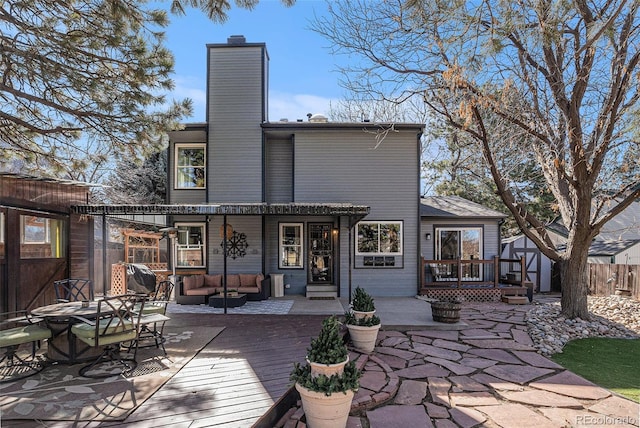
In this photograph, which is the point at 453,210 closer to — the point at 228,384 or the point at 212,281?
the point at 212,281

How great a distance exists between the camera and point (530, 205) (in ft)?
54.9

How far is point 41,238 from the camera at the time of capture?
694cm

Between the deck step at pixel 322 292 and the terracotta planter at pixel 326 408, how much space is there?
22.2 feet

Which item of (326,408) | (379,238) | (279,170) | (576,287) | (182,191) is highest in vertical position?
(279,170)

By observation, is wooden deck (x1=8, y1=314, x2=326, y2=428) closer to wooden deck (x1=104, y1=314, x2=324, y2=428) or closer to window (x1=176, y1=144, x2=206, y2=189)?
wooden deck (x1=104, y1=314, x2=324, y2=428)

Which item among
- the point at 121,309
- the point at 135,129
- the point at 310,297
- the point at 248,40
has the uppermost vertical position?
the point at 248,40

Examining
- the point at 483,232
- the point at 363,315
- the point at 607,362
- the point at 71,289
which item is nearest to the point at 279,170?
the point at 71,289

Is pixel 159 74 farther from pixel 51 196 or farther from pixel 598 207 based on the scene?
pixel 598 207

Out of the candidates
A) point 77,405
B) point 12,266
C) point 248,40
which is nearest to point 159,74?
point 12,266

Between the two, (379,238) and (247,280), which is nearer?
(247,280)

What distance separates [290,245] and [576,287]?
7.58 m

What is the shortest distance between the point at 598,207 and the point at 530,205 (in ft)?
32.8

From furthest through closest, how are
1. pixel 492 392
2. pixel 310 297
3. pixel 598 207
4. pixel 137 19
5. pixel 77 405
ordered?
pixel 310 297
pixel 598 207
pixel 137 19
pixel 492 392
pixel 77 405

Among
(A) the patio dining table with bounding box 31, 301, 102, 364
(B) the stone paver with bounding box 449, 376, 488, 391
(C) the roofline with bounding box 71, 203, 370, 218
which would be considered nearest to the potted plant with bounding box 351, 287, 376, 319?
(B) the stone paver with bounding box 449, 376, 488, 391
